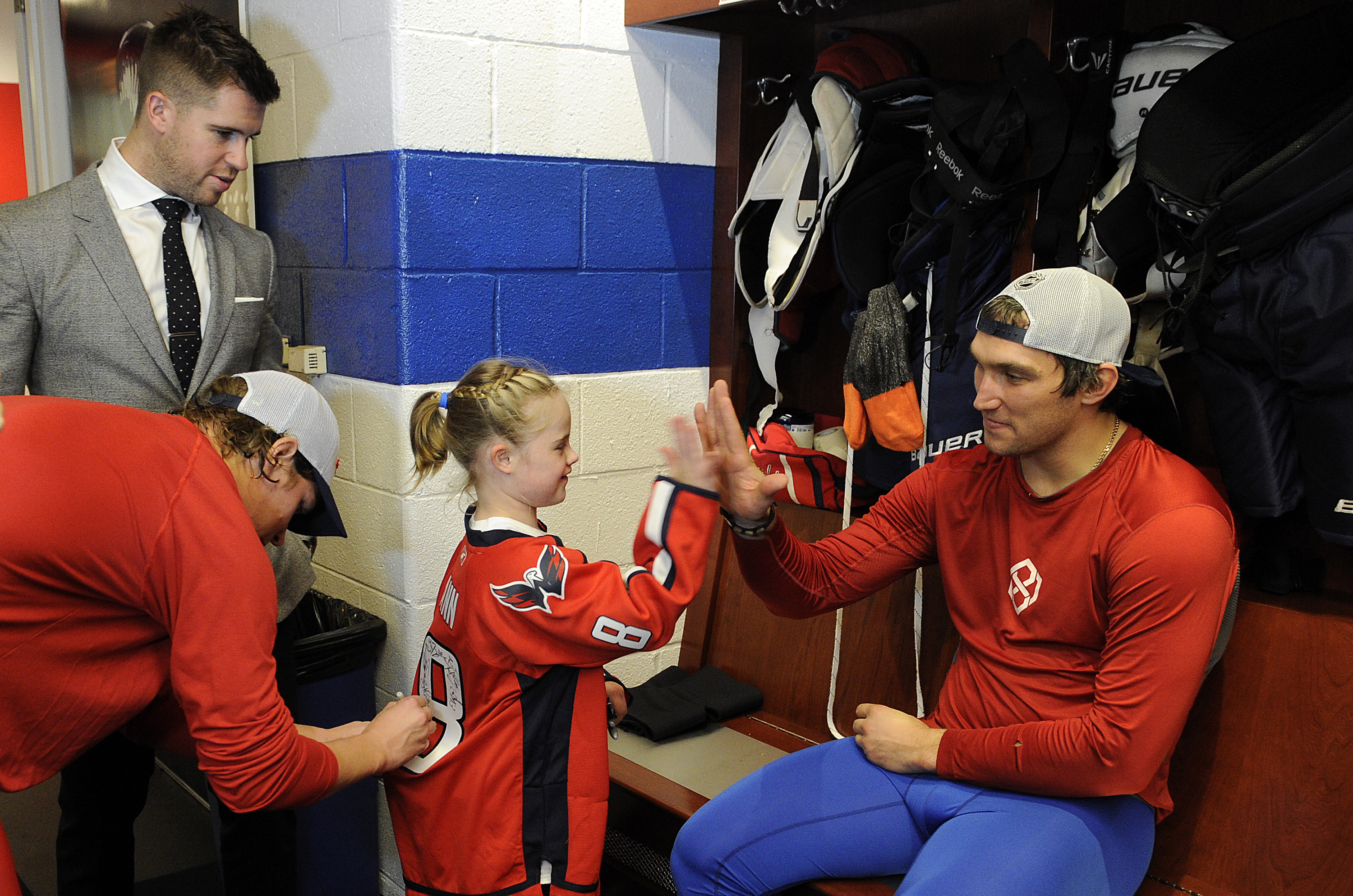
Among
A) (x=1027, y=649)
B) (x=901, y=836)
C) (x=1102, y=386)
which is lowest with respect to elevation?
(x=901, y=836)

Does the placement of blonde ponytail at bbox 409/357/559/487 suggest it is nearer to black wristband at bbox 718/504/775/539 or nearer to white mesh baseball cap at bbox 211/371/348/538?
white mesh baseball cap at bbox 211/371/348/538

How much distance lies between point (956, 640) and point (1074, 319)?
2.50 feet

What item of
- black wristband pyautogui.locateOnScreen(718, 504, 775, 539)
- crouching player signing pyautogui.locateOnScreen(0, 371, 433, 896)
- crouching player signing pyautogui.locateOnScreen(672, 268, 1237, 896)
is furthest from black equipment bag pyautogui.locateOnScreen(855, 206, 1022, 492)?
crouching player signing pyautogui.locateOnScreen(0, 371, 433, 896)

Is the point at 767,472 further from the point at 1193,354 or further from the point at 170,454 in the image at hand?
the point at 170,454

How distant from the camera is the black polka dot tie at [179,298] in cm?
187

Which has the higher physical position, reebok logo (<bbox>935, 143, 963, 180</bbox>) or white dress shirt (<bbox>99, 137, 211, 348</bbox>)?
reebok logo (<bbox>935, 143, 963, 180</bbox>)

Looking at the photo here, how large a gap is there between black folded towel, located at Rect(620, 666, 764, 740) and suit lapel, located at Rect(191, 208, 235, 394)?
1.08 m

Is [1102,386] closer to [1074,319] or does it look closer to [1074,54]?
[1074,319]

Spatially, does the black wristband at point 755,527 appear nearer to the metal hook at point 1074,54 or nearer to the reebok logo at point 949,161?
the reebok logo at point 949,161

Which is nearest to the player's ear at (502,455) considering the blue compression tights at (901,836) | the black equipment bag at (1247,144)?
the blue compression tights at (901,836)

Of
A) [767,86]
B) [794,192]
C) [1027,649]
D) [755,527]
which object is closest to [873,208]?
[794,192]

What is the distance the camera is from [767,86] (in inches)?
92.0

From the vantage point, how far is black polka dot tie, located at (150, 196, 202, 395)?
187 centimetres

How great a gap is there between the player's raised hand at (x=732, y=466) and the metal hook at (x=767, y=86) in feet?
3.39
